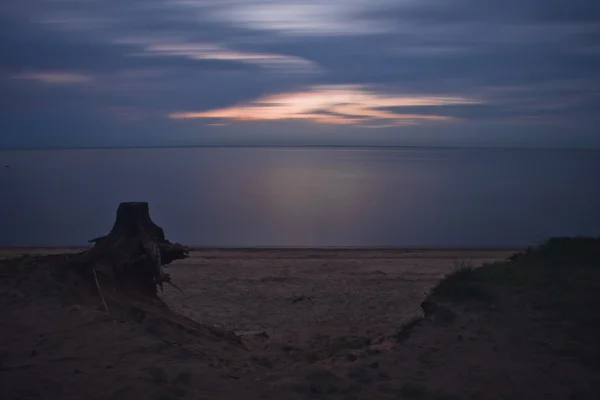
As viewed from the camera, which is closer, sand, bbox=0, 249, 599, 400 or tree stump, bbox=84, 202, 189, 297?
sand, bbox=0, 249, 599, 400

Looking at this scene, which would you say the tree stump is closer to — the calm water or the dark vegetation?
the dark vegetation

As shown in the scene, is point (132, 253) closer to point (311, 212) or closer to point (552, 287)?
point (552, 287)

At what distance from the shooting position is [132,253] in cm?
667

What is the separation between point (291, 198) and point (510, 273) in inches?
1136

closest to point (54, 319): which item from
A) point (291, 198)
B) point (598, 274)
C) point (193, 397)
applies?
point (193, 397)

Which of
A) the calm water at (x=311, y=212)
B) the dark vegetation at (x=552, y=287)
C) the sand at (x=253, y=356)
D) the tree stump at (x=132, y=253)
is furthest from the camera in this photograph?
the calm water at (x=311, y=212)

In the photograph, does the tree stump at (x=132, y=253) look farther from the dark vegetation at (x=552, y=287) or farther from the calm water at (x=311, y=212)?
the calm water at (x=311, y=212)

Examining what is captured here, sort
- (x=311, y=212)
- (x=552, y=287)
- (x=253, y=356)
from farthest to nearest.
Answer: (x=311, y=212), (x=552, y=287), (x=253, y=356)

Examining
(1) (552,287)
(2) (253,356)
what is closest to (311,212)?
(1) (552,287)

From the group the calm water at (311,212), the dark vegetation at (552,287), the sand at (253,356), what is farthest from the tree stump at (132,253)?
the calm water at (311,212)

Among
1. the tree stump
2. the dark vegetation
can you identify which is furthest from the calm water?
the tree stump

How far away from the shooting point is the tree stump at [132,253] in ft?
21.1

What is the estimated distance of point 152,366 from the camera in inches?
173

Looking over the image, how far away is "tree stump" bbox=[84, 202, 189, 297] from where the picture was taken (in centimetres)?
645
